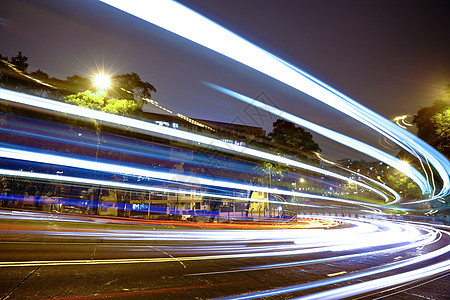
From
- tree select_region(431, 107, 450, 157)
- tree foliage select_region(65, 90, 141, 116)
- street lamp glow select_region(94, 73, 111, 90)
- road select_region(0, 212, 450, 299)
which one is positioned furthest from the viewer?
tree select_region(431, 107, 450, 157)

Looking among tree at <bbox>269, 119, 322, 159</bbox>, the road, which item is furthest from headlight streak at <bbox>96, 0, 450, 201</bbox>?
tree at <bbox>269, 119, 322, 159</bbox>

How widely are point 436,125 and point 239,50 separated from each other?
22.3 meters

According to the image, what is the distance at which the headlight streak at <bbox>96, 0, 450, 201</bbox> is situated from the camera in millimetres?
6539

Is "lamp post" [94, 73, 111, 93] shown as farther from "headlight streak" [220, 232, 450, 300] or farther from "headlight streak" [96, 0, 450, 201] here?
"headlight streak" [220, 232, 450, 300]

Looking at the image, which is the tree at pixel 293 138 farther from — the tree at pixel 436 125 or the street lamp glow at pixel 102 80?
the street lamp glow at pixel 102 80

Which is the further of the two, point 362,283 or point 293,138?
point 293,138

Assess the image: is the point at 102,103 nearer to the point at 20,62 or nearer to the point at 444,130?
the point at 20,62

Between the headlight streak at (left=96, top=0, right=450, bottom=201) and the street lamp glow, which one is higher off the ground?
the street lamp glow

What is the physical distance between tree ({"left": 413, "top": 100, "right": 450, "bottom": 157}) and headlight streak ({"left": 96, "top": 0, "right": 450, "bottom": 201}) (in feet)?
25.1

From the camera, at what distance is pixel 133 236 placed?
13805 mm

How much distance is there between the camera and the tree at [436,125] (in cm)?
2070

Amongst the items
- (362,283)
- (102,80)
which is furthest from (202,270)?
(102,80)

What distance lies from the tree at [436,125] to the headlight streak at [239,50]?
765 cm

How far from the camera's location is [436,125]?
73.3 ft
